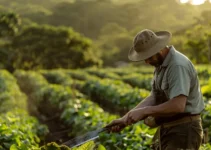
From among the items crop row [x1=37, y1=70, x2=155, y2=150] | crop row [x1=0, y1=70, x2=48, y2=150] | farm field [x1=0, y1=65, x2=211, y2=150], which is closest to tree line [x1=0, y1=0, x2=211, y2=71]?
farm field [x1=0, y1=65, x2=211, y2=150]

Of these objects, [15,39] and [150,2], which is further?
[150,2]

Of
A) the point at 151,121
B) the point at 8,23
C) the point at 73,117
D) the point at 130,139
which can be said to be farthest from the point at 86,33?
the point at 151,121

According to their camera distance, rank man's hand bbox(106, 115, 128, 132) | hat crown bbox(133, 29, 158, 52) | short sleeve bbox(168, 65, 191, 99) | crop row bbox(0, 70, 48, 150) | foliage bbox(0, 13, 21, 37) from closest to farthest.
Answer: short sleeve bbox(168, 65, 191, 99) → hat crown bbox(133, 29, 158, 52) → man's hand bbox(106, 115, 128, 132) → crop row bbox(0, 70, 48, 150) → foliage bbox(0, 13, 21, 37)

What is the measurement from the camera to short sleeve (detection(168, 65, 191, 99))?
13.6ft

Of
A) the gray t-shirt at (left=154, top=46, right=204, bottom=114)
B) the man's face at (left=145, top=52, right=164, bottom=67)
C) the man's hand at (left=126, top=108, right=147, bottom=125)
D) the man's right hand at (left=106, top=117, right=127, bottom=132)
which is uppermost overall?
the man's face at (left=145, top=52, right=164, bottom=67)

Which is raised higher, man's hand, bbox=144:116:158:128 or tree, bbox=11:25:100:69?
man's hand, bbox=144:116:158:128

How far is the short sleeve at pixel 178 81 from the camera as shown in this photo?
163 inches

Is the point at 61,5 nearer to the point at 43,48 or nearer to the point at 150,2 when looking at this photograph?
the point at 150,2

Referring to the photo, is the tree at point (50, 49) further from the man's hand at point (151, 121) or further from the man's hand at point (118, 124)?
the man's hand at point (151, 121)

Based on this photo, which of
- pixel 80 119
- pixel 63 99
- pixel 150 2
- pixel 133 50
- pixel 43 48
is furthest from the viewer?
pixel 150 2

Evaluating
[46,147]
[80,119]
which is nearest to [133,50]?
[46,147]

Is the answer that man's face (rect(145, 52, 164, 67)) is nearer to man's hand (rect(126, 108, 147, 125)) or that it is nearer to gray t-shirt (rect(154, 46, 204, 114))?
gray t-shirt (rect(154, 46, 204, 114))

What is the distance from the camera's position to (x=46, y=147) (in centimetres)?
484

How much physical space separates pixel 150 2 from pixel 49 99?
10868 centimetres
